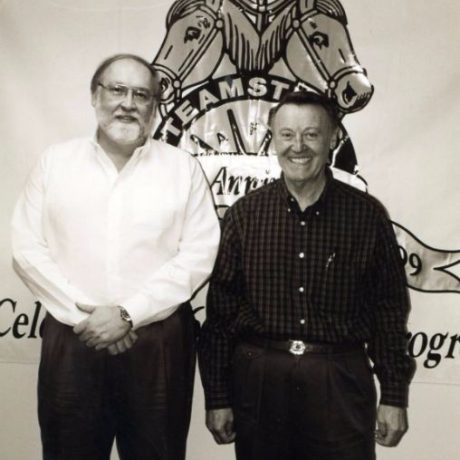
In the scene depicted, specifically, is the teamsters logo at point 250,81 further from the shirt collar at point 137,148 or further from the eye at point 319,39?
the shirt collar at point 137,148

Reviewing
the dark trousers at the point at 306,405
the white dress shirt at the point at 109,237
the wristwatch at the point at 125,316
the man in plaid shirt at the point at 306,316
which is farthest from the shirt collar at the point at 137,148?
the dark trousers at the point at 306,405

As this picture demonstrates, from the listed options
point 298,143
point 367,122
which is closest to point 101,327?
point 298,143

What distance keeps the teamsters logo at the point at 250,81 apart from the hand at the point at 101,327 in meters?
0.67

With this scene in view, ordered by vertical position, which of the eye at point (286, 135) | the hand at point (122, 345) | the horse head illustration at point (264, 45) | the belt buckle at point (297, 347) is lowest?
the hand at point (122, 345)

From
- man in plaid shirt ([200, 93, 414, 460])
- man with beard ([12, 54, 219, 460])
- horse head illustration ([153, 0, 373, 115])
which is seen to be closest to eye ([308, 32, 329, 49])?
horse head illustration ([153, 0, 373, 115])

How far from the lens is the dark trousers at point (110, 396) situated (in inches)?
61.1

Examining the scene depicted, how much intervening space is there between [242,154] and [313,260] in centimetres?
60

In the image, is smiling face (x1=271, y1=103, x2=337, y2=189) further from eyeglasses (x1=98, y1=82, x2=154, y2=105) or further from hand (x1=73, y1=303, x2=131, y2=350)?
hand (x1=73, y1=303, x2=131, y2=350)

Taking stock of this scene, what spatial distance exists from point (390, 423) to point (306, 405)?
11.0 inches

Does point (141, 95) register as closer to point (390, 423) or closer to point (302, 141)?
point (302, 141)

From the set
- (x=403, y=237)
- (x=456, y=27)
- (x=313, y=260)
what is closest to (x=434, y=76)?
(x=456, y=27)

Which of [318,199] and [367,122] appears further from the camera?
[367,122]

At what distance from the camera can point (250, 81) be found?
6.59ft

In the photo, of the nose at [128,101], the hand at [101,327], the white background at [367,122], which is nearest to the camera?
the hand at [101,327]
